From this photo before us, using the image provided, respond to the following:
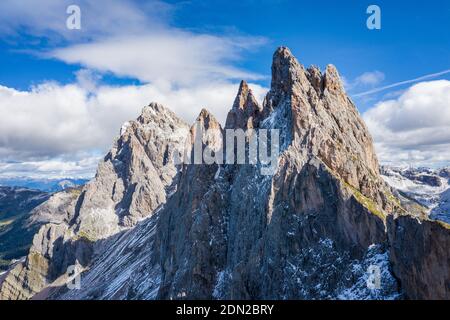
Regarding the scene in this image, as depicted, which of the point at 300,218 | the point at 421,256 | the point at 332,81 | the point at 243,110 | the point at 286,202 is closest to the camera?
the point at 421,256

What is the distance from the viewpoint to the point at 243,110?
14462cm

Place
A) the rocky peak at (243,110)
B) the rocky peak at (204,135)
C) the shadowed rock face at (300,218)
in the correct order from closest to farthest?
1. the shadowed rock face at (300,218)
2. the rocky peak at (243,110)
3. the rocky peak at (204,135)

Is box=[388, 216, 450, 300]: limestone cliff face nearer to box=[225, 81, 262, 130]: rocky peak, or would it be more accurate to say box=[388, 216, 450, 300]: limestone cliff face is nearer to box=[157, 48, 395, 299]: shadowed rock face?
box=[157, 48, 395, 299]: shadowed rock face

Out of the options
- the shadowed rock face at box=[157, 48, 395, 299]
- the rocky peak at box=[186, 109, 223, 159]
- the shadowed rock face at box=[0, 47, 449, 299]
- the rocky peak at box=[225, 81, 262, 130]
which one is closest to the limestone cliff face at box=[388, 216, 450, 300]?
the shadowed rock face at box=[0, 47, 449, 299]

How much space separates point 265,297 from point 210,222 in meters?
43.0

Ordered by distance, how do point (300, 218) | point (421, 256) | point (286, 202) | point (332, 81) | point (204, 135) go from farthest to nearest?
Result: point (204, 135) < point (332, 81) < point (286, 202) < point (300, 218) < point (421, 256)

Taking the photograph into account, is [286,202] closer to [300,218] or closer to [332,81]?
[300,218]

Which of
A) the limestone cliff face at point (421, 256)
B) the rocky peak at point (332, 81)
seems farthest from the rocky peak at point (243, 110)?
the limestone cliff face at point (421, 256)

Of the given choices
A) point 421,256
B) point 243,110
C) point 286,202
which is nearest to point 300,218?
point 286,202

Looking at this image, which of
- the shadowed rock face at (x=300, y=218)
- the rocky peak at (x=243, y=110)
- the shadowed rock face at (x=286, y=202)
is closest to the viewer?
the shadowed rock face at (x=300, y=218)

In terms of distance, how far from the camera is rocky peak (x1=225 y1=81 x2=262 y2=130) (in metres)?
138

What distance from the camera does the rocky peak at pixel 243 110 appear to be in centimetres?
13827

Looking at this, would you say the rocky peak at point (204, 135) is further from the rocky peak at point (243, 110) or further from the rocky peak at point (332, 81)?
the rocky peak at point (332, 81)
